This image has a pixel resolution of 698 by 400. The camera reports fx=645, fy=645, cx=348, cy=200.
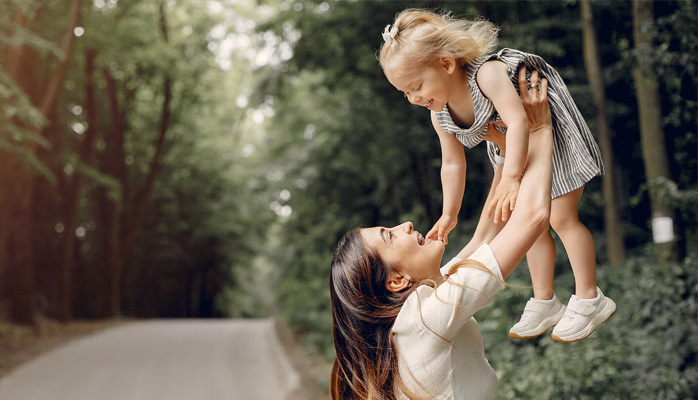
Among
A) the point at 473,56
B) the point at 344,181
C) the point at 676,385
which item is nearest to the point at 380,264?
the point at 473,56

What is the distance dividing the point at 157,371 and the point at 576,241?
9.50 m

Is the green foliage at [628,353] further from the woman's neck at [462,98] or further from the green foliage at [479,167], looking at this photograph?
the woman's neck at [462,98]

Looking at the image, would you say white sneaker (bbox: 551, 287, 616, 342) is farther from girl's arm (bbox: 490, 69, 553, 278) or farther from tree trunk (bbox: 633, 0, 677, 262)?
tree trunk (bbox: 633, 0, 677, 262)

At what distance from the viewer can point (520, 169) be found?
5.15 ft

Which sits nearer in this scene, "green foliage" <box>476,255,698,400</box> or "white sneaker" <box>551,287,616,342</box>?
"white sneaker" <box>551,287,616,342</box>

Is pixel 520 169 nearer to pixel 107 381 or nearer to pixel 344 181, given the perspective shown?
pixel 107 381

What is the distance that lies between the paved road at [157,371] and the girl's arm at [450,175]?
7.05 metres

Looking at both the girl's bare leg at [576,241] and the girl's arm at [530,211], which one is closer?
the girl's arm at [530,211]

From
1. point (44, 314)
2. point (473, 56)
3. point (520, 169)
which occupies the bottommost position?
point (44, 314)

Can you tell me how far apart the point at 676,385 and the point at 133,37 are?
13.9 m

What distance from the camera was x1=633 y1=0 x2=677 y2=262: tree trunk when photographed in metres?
5.92

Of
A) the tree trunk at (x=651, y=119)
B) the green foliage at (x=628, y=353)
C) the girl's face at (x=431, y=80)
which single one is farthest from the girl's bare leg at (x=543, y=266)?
the tree trunk at (x=651, y=119)

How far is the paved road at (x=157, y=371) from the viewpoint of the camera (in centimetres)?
862

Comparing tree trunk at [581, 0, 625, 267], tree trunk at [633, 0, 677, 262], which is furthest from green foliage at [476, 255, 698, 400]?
tree trunk at [581, 0, 625, 267]
